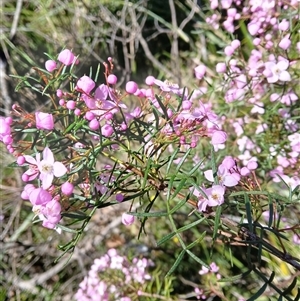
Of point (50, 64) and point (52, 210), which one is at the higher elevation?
point (50, 64)

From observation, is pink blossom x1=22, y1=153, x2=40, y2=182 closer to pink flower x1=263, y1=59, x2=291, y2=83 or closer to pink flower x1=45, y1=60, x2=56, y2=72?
pink flower x1=45, y1=60, x2=56, y2=72

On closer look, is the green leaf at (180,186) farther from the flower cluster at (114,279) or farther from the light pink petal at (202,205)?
the flower cluster at (114,279)

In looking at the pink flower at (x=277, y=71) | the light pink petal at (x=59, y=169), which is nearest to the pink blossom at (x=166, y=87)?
the light pink petal at (x=59, y=169)

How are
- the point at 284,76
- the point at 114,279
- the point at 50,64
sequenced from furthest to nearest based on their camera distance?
1. the point at 114,279
2. the point at 284,76
3. the point at 50,64

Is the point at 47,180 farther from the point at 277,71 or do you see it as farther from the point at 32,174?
the point at 277,71

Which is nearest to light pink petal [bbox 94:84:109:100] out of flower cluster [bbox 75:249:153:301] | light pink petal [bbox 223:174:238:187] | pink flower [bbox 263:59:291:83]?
light pink petal [bbox 223:174:238:187]

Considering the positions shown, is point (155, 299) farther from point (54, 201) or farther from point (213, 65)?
point (213, 65)

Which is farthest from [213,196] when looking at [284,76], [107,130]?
[284,76]
